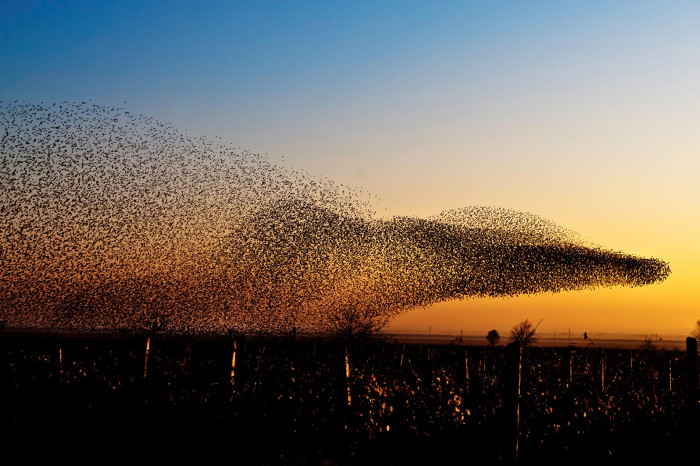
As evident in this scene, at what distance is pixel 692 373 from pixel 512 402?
8463 millimetres

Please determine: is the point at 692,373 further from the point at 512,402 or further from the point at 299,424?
the point at 299,424

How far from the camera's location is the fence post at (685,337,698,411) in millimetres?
18250

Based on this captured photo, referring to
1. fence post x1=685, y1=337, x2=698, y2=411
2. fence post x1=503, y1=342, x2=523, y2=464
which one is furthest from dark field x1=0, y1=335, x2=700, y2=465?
fence post x1=685, y1=337, x2=698, y2=411

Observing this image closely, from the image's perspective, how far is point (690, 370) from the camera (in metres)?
18.9

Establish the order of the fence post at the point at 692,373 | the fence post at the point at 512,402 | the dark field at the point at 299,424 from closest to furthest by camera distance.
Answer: the fence post at the point at 512,402 → the dark field at the point at 299,424 → the fence post at the point at 692,373

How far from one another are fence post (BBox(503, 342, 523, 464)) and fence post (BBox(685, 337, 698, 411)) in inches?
297

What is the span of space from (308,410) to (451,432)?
3343mm

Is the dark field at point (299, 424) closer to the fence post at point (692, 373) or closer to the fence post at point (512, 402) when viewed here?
the fence post at point (512, 402)

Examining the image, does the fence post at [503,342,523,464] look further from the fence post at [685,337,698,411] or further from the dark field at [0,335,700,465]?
the fence post at [685,337,698,411]

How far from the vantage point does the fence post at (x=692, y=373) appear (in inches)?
719

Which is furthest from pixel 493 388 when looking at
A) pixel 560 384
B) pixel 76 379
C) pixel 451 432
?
pixel 76 379

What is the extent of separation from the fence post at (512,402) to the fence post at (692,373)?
7554 mm

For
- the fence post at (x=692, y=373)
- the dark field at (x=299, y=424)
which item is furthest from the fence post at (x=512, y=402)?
the fence post at (x=692, y=373)

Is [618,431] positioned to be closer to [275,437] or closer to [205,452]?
[275,437]
